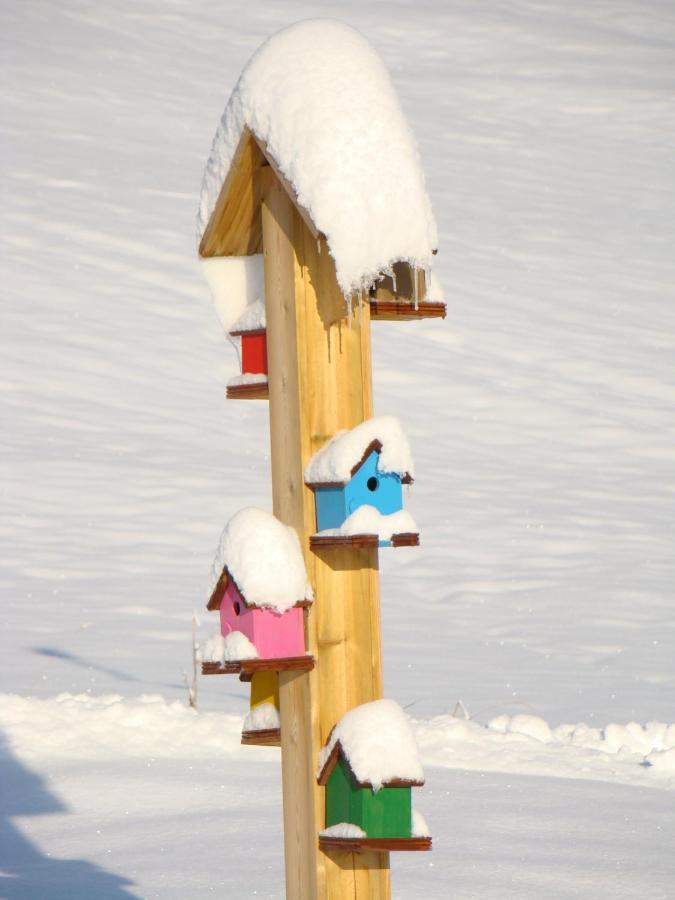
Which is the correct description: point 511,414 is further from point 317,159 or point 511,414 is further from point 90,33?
point 90,33

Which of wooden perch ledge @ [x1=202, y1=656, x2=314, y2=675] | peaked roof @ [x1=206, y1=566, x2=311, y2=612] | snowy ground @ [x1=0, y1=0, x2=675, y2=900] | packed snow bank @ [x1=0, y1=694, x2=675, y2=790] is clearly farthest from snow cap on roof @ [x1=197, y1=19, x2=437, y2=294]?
packed snow bank @ [x1=0, y1=694, x2=675, y2=790]

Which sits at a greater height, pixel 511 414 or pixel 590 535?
pixel 511 414

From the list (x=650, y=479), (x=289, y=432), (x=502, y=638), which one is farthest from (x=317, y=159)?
(x=650, y=479)

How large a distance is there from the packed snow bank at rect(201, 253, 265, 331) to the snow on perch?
2.24 feet

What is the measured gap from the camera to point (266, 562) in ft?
14.1

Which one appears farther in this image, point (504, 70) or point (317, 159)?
point (504, 70)

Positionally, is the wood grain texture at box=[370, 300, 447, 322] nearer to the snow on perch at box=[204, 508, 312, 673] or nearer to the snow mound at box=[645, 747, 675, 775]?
the snow on perch at box=[204, 508, 312, 673]

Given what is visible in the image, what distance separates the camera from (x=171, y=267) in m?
23.5

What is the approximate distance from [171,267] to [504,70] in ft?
49.4

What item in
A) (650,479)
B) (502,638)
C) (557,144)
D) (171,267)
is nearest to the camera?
(502,638)

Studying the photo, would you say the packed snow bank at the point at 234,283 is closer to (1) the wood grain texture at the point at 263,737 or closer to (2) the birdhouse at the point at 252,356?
(2) the birdhouse at the point at 252,356

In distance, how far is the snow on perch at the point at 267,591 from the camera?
4285 millimetres

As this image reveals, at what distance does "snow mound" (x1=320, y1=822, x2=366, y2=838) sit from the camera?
4.25m

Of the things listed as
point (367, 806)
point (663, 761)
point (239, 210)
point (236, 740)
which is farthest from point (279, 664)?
point (663, 761)
